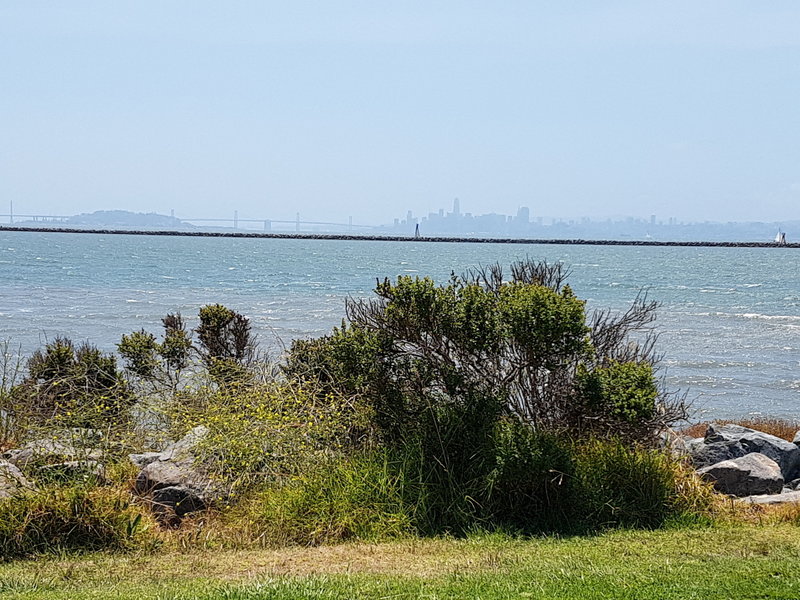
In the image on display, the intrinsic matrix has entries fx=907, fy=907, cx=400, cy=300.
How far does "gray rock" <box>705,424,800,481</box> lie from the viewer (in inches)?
458

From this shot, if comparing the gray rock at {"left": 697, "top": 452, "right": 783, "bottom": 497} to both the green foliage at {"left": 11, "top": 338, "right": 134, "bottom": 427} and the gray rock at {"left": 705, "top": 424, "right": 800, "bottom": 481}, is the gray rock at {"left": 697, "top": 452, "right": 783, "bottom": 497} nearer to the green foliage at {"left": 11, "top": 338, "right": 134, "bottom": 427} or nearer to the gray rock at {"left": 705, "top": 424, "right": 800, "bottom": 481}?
the gray rock at {"left": 705, "top": 424, "right": 800, "bottom": 481}

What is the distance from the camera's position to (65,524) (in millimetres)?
7707

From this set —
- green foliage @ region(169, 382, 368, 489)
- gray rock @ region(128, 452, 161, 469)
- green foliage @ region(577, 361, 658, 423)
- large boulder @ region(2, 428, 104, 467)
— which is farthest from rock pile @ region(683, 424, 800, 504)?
large boulder @ region(2, 428, 104, 467)

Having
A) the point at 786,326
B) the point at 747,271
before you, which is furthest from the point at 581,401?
the point at 747,271

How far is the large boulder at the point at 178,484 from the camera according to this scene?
882 cm

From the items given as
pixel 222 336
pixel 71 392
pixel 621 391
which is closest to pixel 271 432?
pixel 71 392

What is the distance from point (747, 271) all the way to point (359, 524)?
87113 mm

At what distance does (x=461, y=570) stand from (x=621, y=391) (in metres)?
2.91

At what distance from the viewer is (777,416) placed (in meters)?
19.4

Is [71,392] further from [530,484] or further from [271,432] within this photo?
[530,484]

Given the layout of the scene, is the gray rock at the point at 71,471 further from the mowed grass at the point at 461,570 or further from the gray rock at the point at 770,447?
the gray rock at the point at 770,447

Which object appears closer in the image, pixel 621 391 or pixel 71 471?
pixel 71 471

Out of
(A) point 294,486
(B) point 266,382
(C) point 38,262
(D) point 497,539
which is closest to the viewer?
(D) point 497,539

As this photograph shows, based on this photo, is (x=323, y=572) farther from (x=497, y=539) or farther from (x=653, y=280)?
(x=653, y=280)
